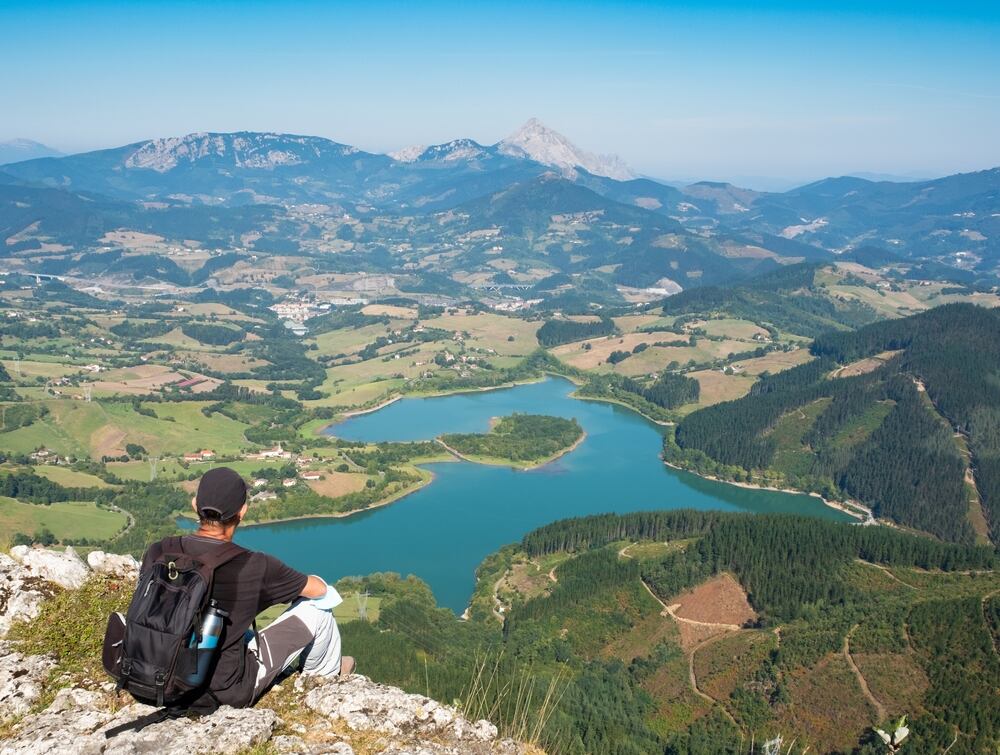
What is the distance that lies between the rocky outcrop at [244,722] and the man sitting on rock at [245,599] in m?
0.23

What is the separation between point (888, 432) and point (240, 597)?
220 feet

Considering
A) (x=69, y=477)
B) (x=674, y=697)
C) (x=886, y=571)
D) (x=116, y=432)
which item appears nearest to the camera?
(x=674, y=697)

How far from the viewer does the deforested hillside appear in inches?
2194

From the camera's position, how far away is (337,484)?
5322cm

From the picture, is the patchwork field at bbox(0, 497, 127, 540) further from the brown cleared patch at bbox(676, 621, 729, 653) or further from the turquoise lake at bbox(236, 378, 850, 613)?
the brown cleared patch at bbox(676, 621, 729, 653)

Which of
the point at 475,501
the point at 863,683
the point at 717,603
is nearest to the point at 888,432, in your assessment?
the point at 475,501

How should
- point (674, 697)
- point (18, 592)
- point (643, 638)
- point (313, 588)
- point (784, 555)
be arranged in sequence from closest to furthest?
1. point (313, 588)
2. point (18, 592)
3. point (674, 697)
4. point (643, 638)
5. point (784, 555)

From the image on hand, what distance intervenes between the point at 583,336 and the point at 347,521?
6322 centimetres

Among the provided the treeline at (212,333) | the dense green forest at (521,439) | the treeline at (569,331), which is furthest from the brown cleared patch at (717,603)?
the treeline at (212,333)

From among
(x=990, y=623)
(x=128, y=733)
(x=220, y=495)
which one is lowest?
Answer: (x=990, y=623)

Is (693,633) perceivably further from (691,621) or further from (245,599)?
(245,599)

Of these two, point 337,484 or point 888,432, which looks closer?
point 337,484

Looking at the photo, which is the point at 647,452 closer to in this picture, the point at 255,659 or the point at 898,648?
the point at 898,648

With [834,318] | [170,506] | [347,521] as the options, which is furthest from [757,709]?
[834,318]
